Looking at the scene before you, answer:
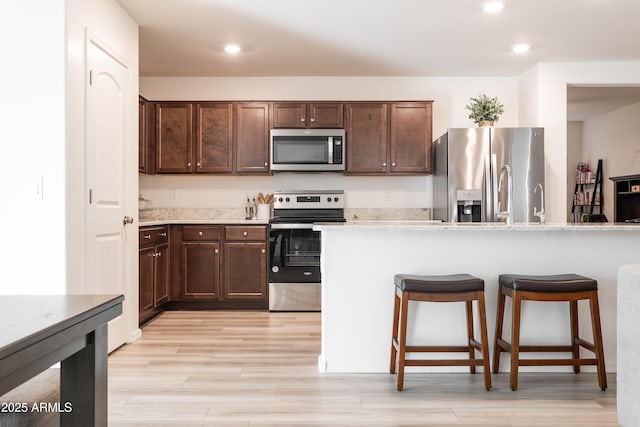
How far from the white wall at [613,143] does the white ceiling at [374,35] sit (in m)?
2.84

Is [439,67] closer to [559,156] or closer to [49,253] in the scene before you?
[559,156]

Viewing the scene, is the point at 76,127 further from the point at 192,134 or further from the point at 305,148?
the point at 305,148

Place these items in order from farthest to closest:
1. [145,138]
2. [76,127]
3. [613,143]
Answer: [613,143]
[145,138]
[76,127]

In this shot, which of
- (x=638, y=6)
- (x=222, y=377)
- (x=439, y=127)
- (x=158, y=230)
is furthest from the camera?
(x=439, y=127)

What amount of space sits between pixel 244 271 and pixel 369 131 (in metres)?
1.90

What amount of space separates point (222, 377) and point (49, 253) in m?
1.17

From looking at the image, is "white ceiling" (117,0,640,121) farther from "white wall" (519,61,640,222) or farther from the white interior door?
the white interior door

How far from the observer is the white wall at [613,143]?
283 inches

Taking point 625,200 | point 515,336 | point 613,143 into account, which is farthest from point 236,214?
point 613,143

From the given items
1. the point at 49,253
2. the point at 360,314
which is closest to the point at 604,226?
the point at 360,314

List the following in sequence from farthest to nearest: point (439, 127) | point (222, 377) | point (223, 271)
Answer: point (439, 127)
point (223, 271)
point (222, 377)

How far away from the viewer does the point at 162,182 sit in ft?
18.1

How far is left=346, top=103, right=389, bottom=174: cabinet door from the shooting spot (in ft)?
17.0

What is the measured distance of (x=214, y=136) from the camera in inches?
204
